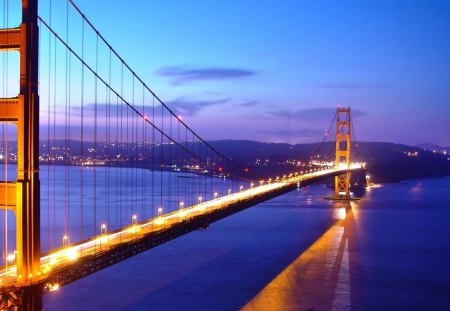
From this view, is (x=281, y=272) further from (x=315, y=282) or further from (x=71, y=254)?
(x=71, y=254)

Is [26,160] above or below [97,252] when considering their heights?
above

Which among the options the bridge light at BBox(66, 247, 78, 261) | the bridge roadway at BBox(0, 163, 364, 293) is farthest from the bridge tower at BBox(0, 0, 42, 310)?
the bridge light at BBox(66, 247, 78, 261)

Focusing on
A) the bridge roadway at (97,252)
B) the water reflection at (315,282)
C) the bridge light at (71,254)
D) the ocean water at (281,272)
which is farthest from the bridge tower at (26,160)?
the water reflection at (315,282)

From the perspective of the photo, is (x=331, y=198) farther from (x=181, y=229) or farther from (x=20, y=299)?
(x=20, y=299)

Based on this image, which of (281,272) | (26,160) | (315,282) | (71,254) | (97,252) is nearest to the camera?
(26,160)

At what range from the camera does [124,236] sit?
15039 millimetres

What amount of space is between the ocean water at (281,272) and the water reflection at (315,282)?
1.2 inches

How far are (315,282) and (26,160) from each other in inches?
468

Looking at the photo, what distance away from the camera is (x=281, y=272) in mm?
19453

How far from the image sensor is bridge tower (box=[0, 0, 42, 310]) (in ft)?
30.4

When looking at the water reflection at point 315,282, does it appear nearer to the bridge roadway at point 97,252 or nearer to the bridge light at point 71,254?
the bridge roadway at point 97,252

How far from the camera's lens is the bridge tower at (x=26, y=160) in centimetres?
927

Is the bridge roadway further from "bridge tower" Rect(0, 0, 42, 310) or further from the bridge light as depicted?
"bridge tower" Rect(0, 0, 42, 310)

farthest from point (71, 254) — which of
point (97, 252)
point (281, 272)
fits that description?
point (281, 272)
